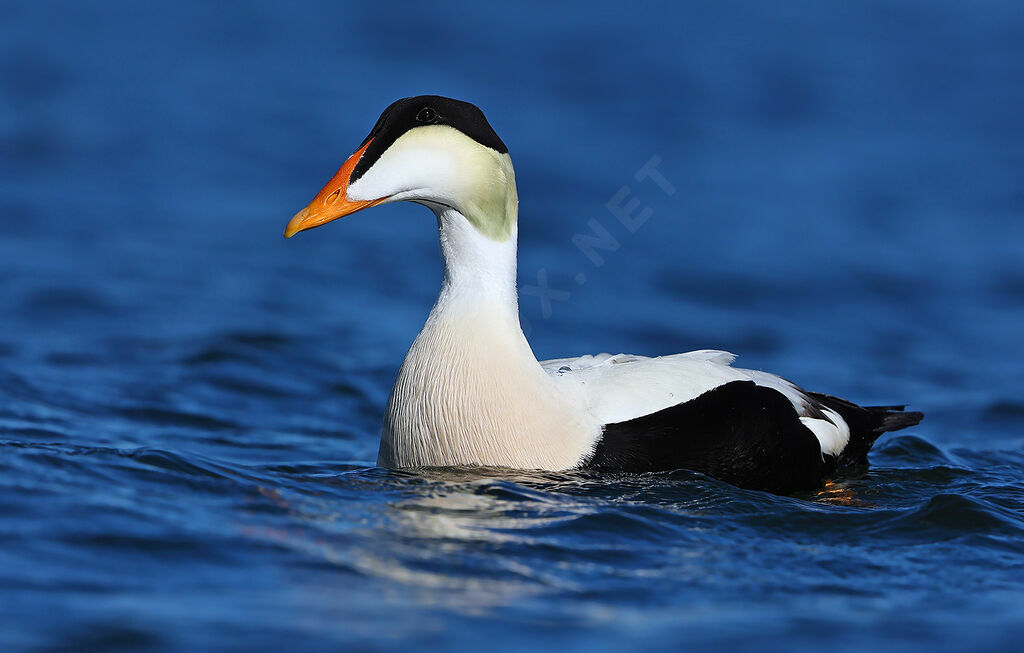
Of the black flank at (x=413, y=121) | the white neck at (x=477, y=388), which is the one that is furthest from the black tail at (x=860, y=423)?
the black flank at (x=413, y=121)

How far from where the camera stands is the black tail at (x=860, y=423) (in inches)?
212

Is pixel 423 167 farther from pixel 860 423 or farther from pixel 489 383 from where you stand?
pixel 860 423

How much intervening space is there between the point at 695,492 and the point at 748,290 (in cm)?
495

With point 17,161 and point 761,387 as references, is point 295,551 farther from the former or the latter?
point 17,161

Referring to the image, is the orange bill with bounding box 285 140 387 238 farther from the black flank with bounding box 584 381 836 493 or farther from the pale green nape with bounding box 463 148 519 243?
the black flank with bounding box 584 381 836 493

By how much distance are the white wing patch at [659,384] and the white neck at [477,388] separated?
0.13 metres

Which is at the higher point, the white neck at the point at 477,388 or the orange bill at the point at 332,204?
the orange bill at the point at 332,204

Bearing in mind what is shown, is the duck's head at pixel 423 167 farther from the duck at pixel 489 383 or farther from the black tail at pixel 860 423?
the black tail at pixel 860 423

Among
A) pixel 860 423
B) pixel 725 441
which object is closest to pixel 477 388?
pixel 725 441

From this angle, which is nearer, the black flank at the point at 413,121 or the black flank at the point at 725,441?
the black flank at the point at 413,121

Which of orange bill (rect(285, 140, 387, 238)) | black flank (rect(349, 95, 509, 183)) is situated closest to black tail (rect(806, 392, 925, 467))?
black flank (rect(349, 95, 509, 183))

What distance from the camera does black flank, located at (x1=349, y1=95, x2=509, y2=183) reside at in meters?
4.44

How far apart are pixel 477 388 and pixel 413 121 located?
2.99 feet

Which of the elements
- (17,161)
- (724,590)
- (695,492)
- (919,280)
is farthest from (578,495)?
(17,161)
